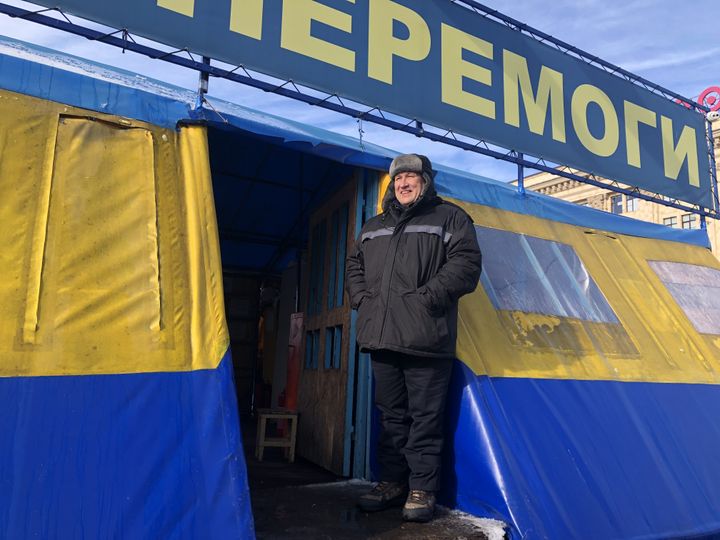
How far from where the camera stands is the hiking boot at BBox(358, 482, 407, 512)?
365cm

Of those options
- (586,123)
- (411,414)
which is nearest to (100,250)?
(411,414)

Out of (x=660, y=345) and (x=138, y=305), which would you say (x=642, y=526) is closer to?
(x=660, y=345)

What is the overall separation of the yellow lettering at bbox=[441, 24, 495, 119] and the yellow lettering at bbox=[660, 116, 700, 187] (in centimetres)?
343

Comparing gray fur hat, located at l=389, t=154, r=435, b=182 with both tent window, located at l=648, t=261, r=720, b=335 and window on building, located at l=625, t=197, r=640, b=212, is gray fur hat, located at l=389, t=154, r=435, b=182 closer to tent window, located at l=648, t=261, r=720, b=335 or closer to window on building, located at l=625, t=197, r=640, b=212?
tent window, located at l=648, t=261, r=720, b=335

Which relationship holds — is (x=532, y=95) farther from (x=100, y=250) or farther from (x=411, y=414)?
(x=100, y=250)

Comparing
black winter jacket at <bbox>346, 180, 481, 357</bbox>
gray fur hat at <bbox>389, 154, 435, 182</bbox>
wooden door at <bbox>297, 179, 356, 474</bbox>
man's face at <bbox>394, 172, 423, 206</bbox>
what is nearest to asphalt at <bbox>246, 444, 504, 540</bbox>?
wooden door at <bbox>297, 179, 356, 474</bbox>

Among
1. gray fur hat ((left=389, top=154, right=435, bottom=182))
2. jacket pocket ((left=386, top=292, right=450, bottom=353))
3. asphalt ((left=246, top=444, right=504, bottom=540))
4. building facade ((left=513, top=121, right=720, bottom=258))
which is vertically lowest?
asphalt ((left=246, top=444, right=504, bottom=540))

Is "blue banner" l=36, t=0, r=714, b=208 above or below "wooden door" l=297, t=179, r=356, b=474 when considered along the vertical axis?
above

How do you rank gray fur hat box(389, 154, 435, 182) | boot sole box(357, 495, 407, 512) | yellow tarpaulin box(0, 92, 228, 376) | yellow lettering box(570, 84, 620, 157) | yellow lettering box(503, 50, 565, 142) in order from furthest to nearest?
yellow lettering box(570, 84, 620, 157) → yellow lettering box(503, 50, 565, 142) → gray fur hat box(389, 154, 435, 182) → boot sole box(357, 495, 407, 512) → yellow tarpaulin box(0, 92, 228, 376)

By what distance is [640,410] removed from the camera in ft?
15.1

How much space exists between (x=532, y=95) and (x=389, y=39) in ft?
6.99

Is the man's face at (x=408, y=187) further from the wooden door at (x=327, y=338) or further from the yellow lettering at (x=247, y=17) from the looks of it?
the yellow lettering at (x=247, y=17)

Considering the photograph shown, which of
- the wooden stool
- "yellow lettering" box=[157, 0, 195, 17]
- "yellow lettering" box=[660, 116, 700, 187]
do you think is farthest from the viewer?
"yellow lettering" box=[660, 116, 700, 187]

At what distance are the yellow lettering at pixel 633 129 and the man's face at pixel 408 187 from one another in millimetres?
5036
